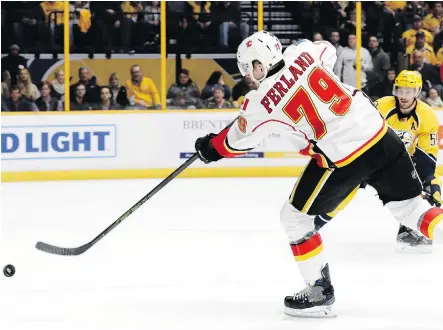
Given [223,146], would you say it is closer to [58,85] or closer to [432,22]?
[58,85]

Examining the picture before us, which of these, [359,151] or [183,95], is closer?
[359,151]

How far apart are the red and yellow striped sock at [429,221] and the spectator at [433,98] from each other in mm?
5132

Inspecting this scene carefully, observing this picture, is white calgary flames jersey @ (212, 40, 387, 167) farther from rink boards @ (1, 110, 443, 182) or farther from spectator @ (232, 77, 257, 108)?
spectator @ (232, 77, 257, 108)

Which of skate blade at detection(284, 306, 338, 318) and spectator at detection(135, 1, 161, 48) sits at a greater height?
spectator at detection(135, 1, 161, 48)

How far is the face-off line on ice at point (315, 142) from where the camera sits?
357 cm

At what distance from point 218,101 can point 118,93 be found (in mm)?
856

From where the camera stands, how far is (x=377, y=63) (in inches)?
351

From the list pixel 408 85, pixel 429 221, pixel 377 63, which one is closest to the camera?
pixel 429 221

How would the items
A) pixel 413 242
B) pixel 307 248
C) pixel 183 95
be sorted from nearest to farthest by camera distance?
pixel 307 248 → pixel 413 242 → pixel 183 95

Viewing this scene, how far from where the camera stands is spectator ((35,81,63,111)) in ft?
27.3

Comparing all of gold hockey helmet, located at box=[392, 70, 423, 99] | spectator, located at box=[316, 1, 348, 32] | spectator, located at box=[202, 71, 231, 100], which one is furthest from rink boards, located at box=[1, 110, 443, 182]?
gold hockey helmet, located at box=[392, 70, 423, 99]

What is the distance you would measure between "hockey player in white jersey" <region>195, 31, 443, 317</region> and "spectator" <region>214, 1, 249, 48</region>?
16.3 feet

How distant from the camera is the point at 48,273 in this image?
4.55 metres

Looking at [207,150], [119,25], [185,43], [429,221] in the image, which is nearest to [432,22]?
[185,43]
